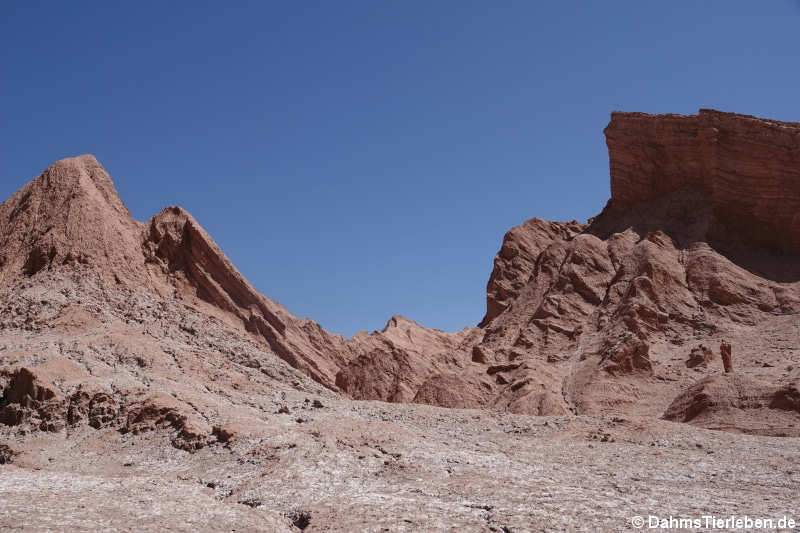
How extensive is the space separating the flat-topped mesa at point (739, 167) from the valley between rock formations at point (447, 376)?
14 centimetres

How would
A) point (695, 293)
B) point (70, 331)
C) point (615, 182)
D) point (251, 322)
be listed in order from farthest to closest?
point (615, 182) < point (695, 293) < point (251, 322) < point (70, 331)

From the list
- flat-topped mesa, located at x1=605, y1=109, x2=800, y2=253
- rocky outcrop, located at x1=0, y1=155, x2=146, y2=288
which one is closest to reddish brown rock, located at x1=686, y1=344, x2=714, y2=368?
flat-topped mesa, located at x1=605, y1=109, x2=800, y2=253

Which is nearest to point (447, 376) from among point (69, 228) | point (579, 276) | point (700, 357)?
point (700, 357)

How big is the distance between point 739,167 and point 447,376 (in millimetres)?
25585

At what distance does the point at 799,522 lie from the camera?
1484 cm

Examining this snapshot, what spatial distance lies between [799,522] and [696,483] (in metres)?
4.65

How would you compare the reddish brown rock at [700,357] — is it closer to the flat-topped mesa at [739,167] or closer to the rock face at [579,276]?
the rock face at [579,276]

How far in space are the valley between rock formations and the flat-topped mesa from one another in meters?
0.14

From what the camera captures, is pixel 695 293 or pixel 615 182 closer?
pixel 695 293

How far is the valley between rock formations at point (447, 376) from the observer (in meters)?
17.0

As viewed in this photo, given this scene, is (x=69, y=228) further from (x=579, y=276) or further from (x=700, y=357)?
(x=579, y=276)

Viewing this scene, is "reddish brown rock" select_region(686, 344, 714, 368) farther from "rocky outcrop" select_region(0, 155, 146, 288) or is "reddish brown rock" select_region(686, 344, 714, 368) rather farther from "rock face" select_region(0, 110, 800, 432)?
"rocky outcrop" select_region(0, 155, 146, 288)

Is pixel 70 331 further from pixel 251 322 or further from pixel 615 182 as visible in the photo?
pixel 615 182

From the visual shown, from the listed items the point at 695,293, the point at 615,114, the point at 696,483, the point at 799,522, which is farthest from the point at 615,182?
the point at 799,522
